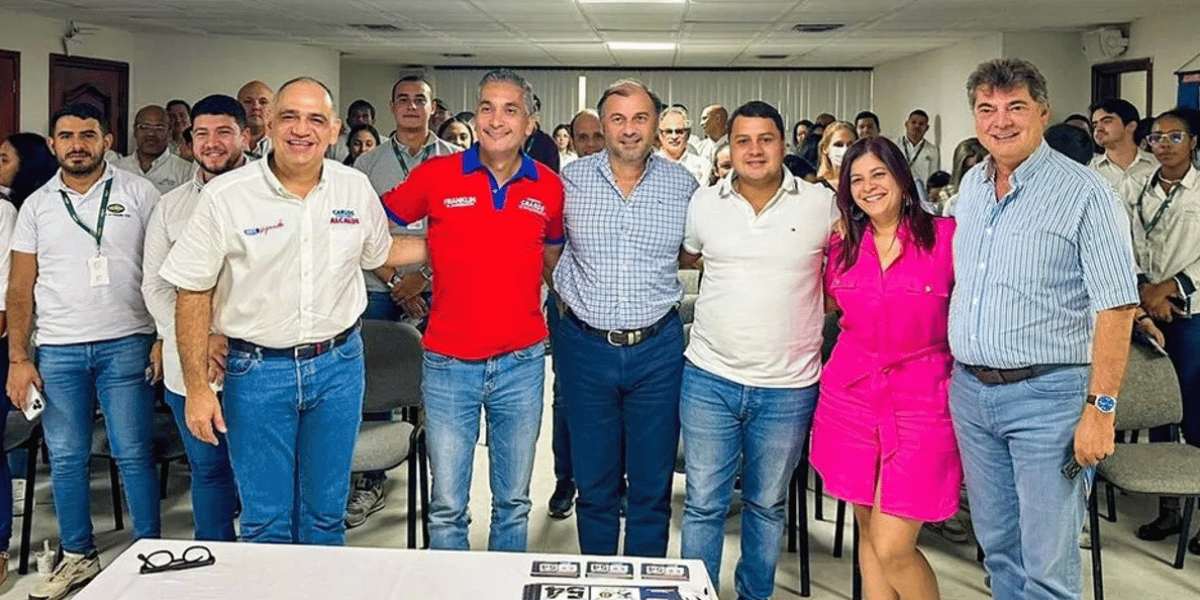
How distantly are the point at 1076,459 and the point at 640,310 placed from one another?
1.17m

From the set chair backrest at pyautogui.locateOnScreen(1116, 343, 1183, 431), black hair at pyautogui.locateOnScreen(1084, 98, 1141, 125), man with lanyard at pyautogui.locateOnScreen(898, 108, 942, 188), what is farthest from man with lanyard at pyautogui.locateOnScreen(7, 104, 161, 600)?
man with lanyard at pyautogui.locateOnScreen(898, 108, 942, 188)

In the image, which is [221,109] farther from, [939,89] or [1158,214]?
[939,89]

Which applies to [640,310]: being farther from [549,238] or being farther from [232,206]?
[232,206]

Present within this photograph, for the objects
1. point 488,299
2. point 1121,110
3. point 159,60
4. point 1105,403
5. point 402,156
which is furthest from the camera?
point 159,60

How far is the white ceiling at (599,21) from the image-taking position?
848 centimetres

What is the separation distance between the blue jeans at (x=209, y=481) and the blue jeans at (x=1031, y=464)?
218 centimetres

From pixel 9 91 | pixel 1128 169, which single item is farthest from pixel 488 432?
pixel 9 91

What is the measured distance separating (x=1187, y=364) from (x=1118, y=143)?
1.28 m

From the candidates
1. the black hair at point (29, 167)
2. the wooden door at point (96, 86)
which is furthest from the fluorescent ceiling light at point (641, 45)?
the black hair at point (29, 167)

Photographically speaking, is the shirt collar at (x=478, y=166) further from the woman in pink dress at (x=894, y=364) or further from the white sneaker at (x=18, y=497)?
the white sneaker at (x=18, y=497)

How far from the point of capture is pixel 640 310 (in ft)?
9.78

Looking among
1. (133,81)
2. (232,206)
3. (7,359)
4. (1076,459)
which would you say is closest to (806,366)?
(1076,459)

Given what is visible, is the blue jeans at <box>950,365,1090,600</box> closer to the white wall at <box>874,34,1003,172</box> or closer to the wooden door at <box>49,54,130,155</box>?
the white wall at <box>874,34,1003,172</box>

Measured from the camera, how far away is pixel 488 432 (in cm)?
307
